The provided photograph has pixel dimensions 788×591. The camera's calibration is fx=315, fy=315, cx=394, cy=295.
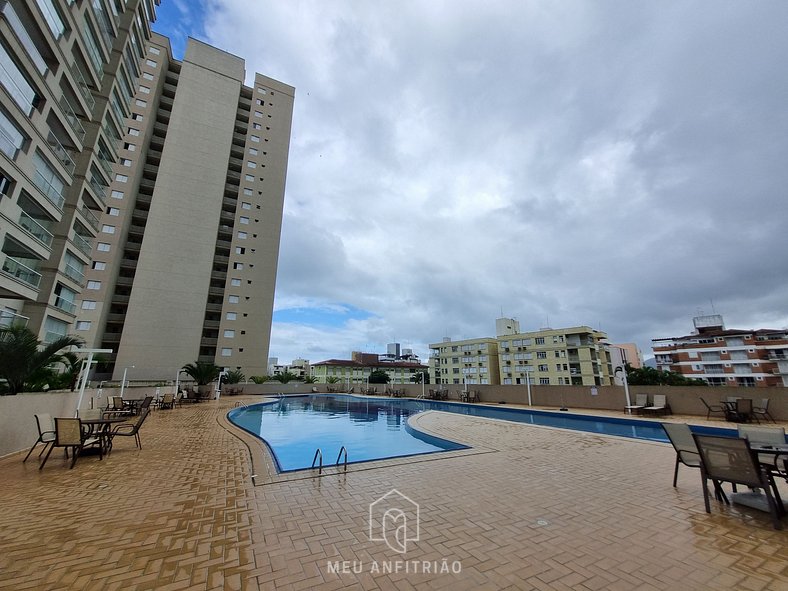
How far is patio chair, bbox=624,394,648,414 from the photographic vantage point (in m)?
12.4

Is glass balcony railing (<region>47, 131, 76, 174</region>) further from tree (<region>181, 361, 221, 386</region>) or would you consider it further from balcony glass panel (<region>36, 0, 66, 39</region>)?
tree (<region>181, 361, 221, 386</region>)

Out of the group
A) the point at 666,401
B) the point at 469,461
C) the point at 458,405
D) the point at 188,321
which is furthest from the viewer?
the point at 188,321

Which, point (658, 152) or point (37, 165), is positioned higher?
point (658, 152)

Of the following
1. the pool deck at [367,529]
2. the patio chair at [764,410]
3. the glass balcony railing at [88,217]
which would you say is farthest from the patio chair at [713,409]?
the glass balcony railing at [88,217]

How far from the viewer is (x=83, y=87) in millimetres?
16938

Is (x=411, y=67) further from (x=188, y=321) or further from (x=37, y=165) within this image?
(x=188, y=321)

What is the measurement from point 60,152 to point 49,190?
218 cm

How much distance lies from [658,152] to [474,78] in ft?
29.8

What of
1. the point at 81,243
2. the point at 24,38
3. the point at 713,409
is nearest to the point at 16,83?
the point at 24,38

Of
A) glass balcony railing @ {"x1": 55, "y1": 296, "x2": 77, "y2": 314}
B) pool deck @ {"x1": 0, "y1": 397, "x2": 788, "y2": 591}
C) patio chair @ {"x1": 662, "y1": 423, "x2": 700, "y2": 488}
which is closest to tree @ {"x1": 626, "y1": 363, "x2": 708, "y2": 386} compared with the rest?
patio chair @ {"x1": 662, "y1": 423, "x2": 700, "y2": 488}

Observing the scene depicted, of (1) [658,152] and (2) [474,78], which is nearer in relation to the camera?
(2) [474,78]

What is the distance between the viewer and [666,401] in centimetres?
1230

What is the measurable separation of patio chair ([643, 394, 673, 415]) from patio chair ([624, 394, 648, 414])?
0.28 m

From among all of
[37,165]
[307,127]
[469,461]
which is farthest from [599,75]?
[307,127]
